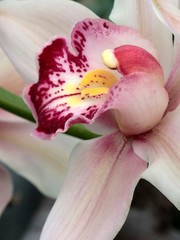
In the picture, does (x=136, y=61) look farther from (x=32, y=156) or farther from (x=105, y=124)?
(x=32, y=156)

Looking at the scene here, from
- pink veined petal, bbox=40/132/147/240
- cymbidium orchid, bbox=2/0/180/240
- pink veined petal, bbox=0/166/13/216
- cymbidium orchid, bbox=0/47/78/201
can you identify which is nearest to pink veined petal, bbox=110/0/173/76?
cymbidium orchid, bbox=2/0/180/240

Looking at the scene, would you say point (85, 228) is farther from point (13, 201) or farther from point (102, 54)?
point (13, 201)

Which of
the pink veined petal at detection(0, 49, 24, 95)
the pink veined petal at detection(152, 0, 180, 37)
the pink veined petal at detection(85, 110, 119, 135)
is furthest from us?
the pink veined petal at detection(0, 49, 24, 95)

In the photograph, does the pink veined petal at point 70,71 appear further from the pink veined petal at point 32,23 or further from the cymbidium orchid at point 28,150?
the cymbidium orchid at point 28,150

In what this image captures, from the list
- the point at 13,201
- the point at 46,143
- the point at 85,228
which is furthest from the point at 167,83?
the point at 13,201

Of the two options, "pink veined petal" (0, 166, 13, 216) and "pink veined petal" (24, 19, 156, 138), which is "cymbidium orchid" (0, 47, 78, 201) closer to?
"pink veined petal" (0, 166, 13, 216)

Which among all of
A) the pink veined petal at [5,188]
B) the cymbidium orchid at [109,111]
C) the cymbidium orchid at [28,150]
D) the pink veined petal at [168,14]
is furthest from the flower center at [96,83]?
the pink veined petal at [5,188]
